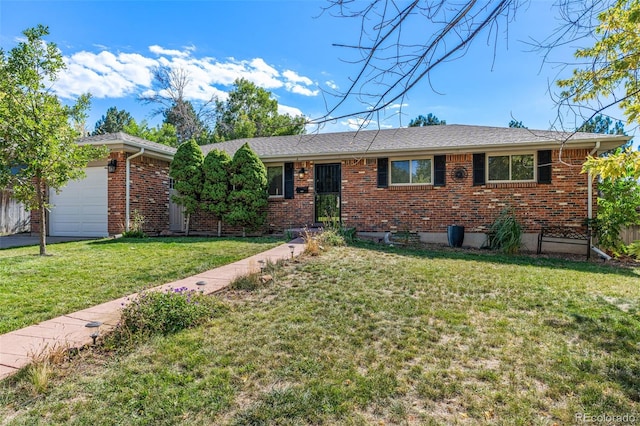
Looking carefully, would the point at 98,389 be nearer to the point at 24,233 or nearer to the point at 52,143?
the point at 52,143

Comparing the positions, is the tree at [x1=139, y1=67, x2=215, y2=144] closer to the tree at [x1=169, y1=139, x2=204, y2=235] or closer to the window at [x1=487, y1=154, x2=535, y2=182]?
the tree at [x1=169, y1=139, x2=204, y2=235]

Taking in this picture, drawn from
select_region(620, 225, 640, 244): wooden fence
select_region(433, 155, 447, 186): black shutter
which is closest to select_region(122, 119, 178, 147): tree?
select_region(433, 155, 447, 186): black shutter

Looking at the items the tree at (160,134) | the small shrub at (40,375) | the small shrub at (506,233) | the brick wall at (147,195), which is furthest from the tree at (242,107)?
the small shrub at (40,375)

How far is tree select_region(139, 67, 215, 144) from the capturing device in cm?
2544

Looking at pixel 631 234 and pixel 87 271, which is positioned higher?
pixel 631 234

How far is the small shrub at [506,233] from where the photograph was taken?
29.4 ft

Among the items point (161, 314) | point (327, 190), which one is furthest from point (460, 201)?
point (161, 314)

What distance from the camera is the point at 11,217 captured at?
40.2ft

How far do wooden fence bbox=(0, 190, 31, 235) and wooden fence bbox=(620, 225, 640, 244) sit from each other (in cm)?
1909

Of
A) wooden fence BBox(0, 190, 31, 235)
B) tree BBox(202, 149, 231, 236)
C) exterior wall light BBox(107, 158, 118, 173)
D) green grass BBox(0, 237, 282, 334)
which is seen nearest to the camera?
green grass BBox(0, 237, 282, 334)

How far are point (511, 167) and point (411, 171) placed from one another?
2.82 m

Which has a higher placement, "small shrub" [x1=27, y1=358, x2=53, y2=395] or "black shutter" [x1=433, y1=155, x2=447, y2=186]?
"black shutter" [x1=433, y1=155, x2=447, y2=186]

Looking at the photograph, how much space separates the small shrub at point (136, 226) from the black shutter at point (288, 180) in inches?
182

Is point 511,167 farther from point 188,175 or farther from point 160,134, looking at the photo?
point 160,134
